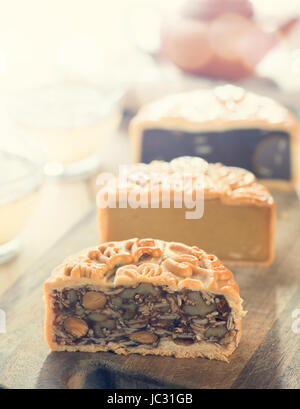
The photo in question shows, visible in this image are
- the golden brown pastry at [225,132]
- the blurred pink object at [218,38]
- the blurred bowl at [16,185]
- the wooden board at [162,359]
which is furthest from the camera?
the blurred pink object at [218,38]

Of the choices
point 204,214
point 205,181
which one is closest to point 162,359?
point 204,214

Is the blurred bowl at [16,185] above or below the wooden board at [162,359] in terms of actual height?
above

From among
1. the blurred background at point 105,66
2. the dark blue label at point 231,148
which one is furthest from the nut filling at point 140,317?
the dark blue label at point 231,148

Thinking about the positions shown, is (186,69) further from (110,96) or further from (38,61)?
(38,61)

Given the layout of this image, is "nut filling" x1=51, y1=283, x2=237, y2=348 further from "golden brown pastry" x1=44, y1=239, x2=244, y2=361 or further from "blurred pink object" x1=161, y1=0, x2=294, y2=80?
"blurred pink object" x1=161, y1=0, x2=294, y2=80

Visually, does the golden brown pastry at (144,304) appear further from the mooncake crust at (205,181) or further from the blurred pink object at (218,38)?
the blurred pink object at (218,38)

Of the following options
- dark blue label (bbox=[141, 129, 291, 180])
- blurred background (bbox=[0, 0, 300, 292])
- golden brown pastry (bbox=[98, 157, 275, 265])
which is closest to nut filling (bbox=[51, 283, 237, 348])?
golden brown pastry (bbox=[98, 157, 275, 265])
